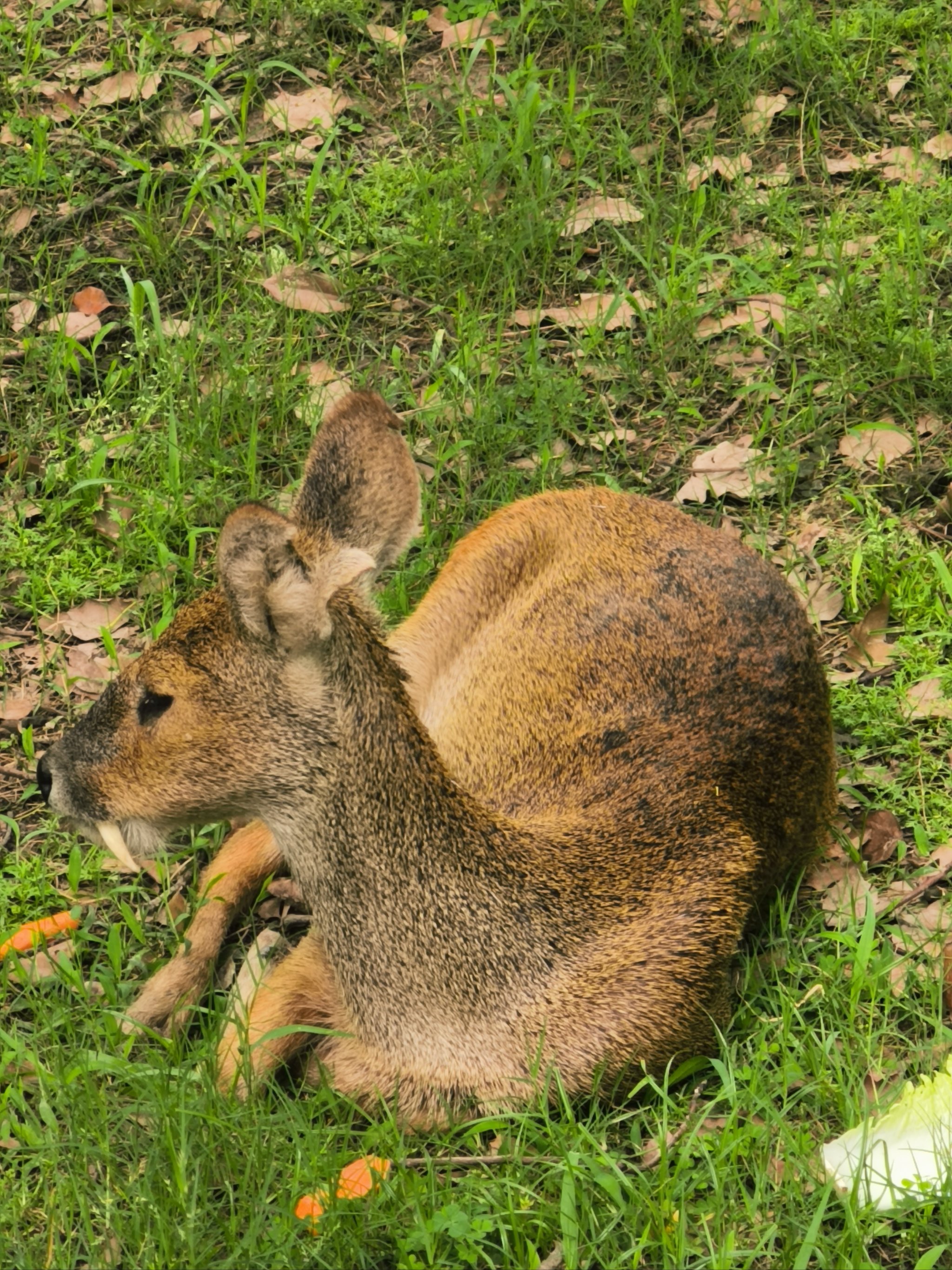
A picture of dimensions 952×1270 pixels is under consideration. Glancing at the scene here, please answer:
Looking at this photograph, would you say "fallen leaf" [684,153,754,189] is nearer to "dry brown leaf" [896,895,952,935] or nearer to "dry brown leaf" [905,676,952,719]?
"dry brown leaf" [905,676,952,719]

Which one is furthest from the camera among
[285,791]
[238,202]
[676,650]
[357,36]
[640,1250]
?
[357,36]

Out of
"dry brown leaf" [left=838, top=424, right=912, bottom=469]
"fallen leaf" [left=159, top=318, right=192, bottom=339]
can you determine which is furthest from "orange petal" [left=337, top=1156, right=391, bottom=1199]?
"fallen leaf" [left=159, top=318, right=192, bottom=339]

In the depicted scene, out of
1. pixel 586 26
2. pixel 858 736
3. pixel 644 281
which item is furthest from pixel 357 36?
pixel 858 736

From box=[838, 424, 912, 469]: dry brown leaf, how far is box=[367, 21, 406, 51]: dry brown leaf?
2610 mm

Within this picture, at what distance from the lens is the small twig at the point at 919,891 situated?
14.1ft

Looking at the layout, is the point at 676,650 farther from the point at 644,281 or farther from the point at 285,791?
the point at 644,281

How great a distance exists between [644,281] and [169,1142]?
3.71 m

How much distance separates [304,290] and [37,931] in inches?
108

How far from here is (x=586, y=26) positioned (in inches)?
269

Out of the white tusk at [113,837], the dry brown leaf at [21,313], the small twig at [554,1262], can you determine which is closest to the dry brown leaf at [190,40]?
the dry brown leaf at [21,313]

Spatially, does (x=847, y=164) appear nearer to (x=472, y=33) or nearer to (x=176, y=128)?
(x=472, y=33)

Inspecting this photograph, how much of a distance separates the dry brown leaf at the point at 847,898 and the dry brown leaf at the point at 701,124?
11.0ft

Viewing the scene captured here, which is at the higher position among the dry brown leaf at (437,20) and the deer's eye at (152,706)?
the deer's eye at (152,706)

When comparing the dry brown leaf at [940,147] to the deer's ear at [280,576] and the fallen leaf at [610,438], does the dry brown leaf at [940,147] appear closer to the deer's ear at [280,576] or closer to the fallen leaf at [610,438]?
the fallen leaf at [610,438]
